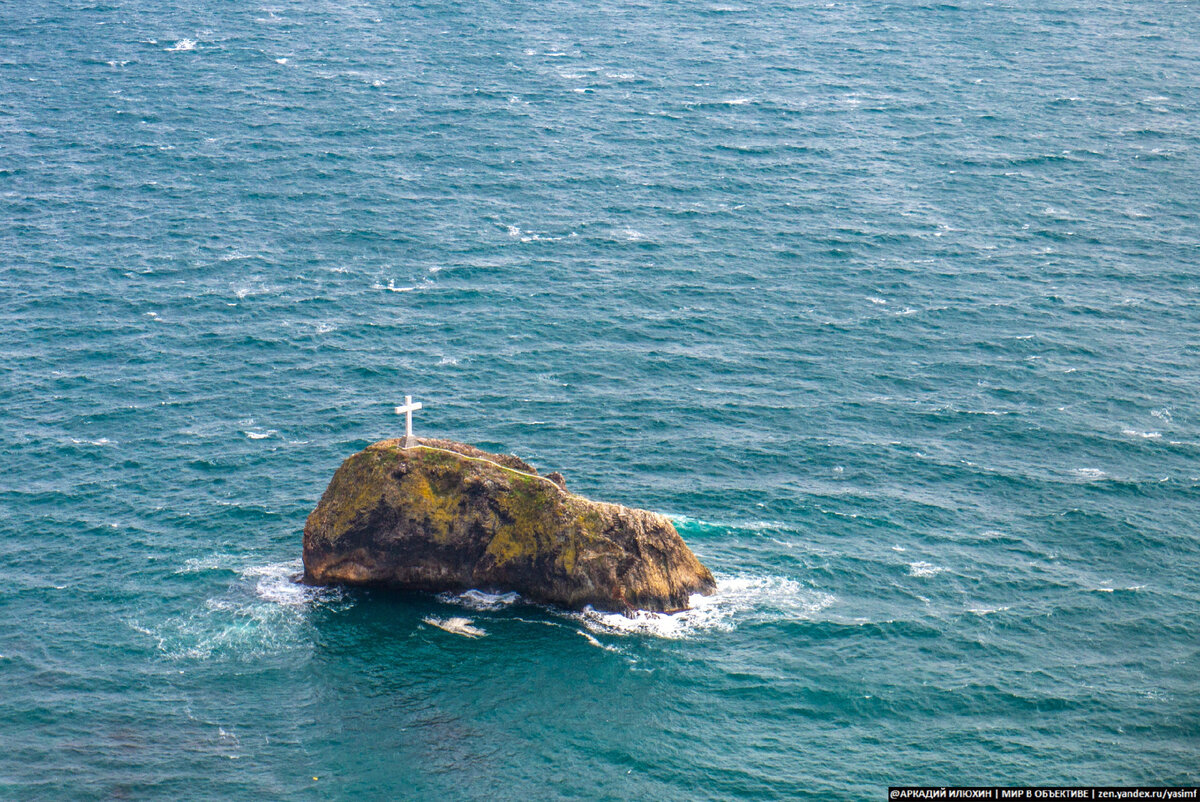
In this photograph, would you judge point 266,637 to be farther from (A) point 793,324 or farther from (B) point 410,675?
(A) point 793,324

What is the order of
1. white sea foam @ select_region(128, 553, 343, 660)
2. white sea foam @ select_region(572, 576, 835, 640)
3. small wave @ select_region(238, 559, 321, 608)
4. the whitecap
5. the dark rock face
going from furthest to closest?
the whitecap
small wave @ select_region(238, 559, 321, 608)
the dark rock face
white sea foam @ select_region(572, 576, 835, 640)
white sea foam @ select_region(128, 553, 343, 660)

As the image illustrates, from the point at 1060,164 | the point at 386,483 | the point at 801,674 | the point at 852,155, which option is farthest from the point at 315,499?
the point at 1060,164

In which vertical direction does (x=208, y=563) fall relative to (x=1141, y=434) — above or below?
below

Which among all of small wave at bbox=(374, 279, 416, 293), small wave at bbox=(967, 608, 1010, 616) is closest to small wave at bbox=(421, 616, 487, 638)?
small wave at bbox=(967, 608, 1010, 616)

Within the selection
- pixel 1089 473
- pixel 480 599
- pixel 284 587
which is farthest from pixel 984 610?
pixel 284 587

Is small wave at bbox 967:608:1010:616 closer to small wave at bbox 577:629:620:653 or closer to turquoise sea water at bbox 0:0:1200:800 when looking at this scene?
turquoise sea water at bbox 0:0:1200:800

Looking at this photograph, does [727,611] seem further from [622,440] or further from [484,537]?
[622,440]
